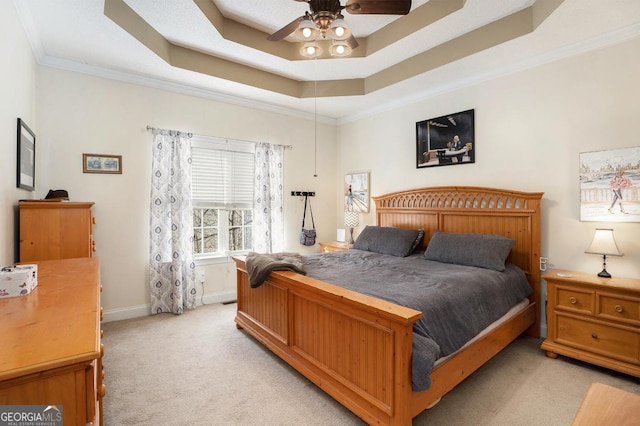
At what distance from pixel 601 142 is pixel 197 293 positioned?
15.2ft

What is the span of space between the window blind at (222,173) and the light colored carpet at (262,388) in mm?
1844

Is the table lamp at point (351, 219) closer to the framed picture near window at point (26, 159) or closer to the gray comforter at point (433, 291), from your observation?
the gray comforter at point (433, 291)

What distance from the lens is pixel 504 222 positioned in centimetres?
329

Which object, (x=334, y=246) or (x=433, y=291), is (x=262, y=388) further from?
(x=334, y=246)

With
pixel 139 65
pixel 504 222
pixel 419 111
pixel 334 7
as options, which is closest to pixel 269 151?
pixel 139 65

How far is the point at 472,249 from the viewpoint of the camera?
3.08 metres

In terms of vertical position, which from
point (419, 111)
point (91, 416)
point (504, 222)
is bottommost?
point (91, 416)

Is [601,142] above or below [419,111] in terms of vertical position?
below

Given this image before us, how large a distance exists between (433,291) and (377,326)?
60cm

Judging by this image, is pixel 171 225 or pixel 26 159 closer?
pixel 26 159

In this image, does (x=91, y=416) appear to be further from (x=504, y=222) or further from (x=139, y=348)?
(x=504, y=222)

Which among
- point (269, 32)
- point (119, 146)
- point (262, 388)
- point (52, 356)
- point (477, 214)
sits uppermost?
point (269, 32)

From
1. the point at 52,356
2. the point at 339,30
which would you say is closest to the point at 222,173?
the point at 339,30

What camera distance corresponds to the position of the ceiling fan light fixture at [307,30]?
2150 millimetres
